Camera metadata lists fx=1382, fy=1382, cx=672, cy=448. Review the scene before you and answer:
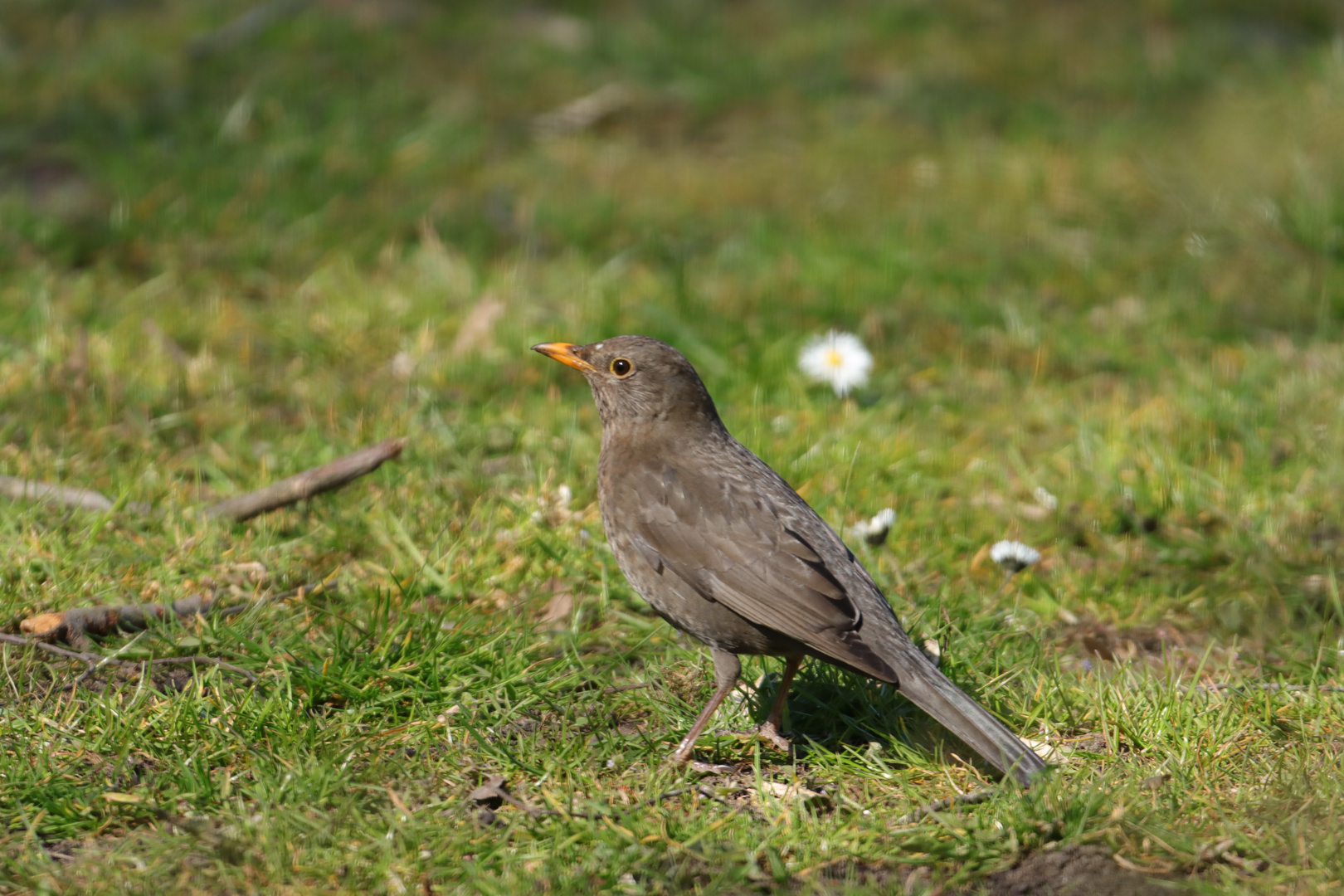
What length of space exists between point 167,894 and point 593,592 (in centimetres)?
187

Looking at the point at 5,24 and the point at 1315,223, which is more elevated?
the point at 5,24

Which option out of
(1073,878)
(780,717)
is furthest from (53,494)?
(1073,878)

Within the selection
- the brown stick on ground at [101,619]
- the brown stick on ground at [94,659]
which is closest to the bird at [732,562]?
the brown stick on ground at [94,659]

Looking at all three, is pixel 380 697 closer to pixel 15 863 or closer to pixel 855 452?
pixel 15 863

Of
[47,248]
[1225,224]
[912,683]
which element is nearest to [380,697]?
[912,683]

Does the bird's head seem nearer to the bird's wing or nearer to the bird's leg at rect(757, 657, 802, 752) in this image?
the bird's wing

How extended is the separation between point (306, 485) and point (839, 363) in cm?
248

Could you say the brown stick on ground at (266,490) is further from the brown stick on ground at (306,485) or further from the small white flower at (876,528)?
the small white flower at (876,528)

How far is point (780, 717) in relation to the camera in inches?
159

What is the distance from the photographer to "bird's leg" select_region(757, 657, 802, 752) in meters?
3.96

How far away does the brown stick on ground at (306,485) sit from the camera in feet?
15.9

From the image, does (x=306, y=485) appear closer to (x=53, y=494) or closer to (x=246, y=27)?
(x=53, y=494)

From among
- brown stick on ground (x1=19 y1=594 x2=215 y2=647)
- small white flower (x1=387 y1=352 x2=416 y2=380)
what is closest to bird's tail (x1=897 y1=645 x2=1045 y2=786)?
brown stick on ground (x1=19 y1=594 x2=215 y2=647)

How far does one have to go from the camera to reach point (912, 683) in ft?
12.1
